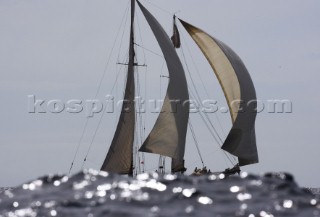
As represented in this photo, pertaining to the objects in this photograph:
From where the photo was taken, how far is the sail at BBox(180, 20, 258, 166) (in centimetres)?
5169

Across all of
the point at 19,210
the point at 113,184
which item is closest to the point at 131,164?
the point at 113,184

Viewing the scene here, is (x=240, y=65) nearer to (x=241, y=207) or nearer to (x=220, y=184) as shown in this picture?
(x=220, y=184)

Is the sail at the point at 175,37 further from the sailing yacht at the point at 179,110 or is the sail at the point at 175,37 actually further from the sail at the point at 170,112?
the sail at the point at 170,112

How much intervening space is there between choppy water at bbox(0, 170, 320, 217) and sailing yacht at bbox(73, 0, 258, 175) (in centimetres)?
2530

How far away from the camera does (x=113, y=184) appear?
A: 23.5 m

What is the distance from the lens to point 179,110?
51.0m

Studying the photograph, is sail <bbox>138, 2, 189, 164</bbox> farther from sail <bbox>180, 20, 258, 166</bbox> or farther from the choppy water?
the choppy water

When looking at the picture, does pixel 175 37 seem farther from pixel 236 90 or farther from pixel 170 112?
pixel 170 112

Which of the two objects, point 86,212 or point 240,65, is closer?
point 86,212

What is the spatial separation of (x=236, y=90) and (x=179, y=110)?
15.4ft

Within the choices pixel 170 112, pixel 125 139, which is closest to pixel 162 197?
pixel 170 112

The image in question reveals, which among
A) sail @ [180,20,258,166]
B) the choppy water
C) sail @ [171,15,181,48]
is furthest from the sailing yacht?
the choppy water

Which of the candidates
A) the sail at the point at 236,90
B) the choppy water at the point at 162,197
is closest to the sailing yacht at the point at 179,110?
the sail at the point at 236,90

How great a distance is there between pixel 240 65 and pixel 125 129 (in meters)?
10.1
